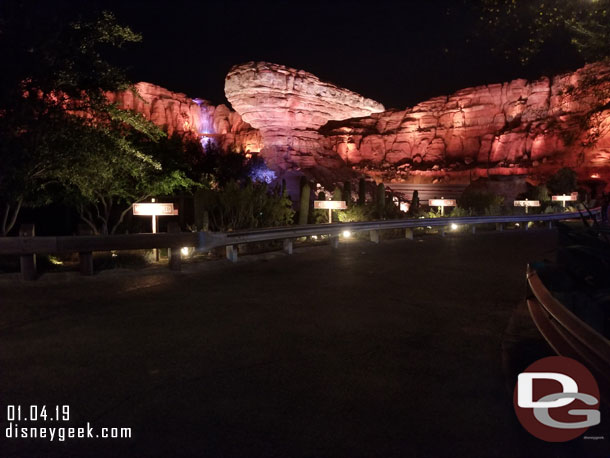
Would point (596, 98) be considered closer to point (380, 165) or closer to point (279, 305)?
point (279, 305)

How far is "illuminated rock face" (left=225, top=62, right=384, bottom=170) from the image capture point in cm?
7650

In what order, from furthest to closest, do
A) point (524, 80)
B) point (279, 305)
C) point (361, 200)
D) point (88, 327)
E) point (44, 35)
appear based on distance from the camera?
point (524, 80) < point (361, 200) < point (44, 35) < point (279, 305) < point (88, 327)

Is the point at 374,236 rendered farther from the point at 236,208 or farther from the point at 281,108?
the point at 281,108

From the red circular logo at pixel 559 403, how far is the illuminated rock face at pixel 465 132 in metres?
81.5

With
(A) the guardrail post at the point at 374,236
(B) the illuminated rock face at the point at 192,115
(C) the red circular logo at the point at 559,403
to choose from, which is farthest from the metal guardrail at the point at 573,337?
(B) the illuminated rock face at the point at 192,115

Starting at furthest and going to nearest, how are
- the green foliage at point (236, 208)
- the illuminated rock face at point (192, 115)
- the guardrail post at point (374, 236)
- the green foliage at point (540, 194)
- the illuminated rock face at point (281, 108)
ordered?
the illuminated rock face at point (192, 115), the illuminated rock face at point (281, 108), the green foliage at point (540, 194), the guardrail post at point (374, 236), the green foliage at point (236, 208)

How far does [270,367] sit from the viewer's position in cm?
473

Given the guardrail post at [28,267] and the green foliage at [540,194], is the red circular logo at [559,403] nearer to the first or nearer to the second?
the guardrail post at [28,267]

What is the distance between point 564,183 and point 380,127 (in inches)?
1818

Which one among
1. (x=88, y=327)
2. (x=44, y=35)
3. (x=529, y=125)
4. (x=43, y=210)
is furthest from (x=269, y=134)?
(x=88, y=327)

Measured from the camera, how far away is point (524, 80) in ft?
316

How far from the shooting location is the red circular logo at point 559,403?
132 inches

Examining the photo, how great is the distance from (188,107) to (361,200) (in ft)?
264

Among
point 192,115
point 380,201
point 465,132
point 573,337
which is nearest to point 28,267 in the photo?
point 573,337
